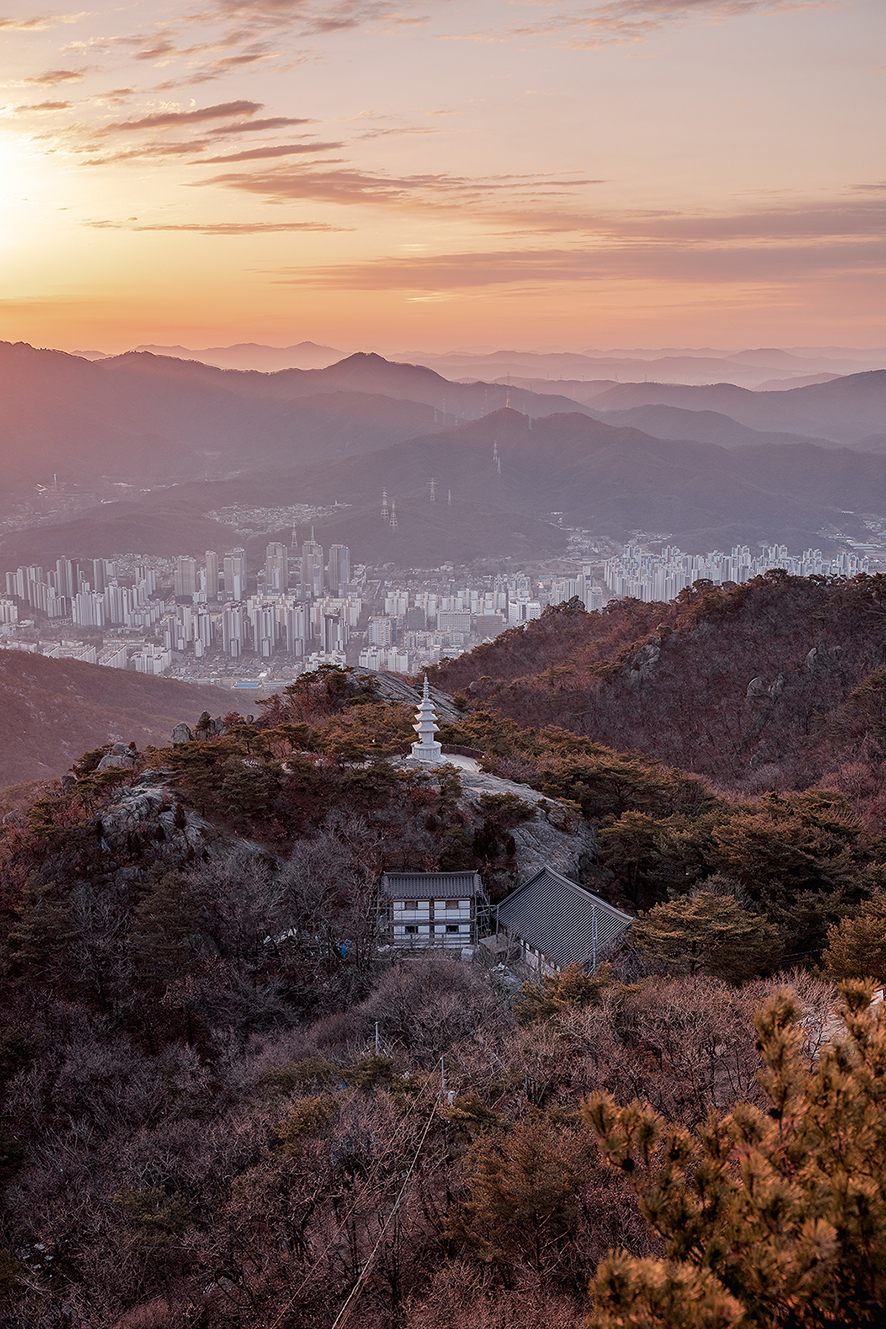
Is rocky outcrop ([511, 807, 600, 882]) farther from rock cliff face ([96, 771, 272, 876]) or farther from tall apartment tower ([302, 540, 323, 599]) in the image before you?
tall apartment tower ([302, 540, 323, 599])

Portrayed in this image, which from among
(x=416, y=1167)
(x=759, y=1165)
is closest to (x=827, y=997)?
(x=416, y=1167)

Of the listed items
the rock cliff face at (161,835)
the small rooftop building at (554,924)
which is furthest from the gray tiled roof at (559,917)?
the rock cliff face at (161,835)

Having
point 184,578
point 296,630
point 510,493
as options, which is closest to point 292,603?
point 296,630

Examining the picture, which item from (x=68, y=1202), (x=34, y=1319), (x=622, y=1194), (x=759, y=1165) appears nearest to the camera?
(x=759, y=1165)

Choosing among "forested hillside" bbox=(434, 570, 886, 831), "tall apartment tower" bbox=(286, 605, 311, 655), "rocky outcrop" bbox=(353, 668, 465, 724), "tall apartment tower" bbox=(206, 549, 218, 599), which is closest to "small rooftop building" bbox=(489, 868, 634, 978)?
"rocky outcrop" bbox=(353, 668, 465, 724)

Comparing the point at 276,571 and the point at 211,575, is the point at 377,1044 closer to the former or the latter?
the point at 211,575

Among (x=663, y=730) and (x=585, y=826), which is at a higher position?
(x=585, y=826)

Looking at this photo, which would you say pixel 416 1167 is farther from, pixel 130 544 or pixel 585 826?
pixel 130 544
